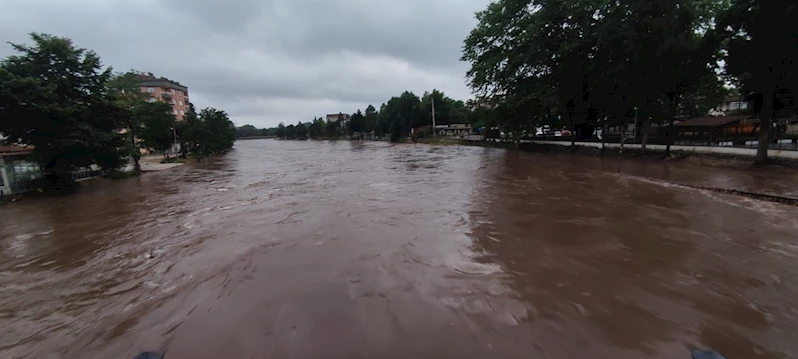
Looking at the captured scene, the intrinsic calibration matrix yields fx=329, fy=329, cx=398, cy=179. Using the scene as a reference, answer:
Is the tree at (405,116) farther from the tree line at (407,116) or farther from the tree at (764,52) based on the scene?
the tree at (764,52)

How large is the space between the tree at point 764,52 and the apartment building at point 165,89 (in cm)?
7029

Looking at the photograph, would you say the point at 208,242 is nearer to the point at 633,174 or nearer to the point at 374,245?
the point at 374,245

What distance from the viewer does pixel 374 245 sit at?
7.24m

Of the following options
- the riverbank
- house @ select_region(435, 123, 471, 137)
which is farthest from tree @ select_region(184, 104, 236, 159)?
house @ select_region(435, 123, 471, 137)

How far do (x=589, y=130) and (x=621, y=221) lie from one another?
26.0 metres

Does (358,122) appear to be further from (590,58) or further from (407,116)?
(590,58)

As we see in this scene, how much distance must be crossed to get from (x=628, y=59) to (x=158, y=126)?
128ft

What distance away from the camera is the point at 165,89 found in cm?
6475

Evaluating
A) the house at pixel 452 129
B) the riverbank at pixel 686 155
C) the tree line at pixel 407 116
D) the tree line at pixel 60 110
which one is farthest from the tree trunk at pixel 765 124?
the house at pixel 452 129

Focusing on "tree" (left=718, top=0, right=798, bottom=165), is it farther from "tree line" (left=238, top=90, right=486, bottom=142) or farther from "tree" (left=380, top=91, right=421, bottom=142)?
"tree" (left=380, top=91, right=421, bottom=142)

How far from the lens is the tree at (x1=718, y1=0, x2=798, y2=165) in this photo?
13102mm

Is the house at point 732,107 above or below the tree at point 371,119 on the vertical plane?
below

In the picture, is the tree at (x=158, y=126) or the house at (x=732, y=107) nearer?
the tree at (x=158, y=126)

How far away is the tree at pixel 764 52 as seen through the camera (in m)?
13.1
